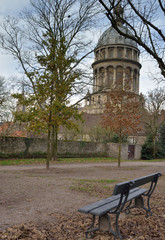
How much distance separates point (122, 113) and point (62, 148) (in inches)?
441

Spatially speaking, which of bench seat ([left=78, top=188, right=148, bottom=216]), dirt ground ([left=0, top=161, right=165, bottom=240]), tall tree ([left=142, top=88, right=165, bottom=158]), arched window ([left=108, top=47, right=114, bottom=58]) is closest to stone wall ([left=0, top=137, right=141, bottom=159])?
tall tree ([left=142, top=88, right=165, bottom=158])

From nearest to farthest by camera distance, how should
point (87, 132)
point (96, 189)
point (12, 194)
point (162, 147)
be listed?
point (12, 194), point (96, 189), point (162, 147), point (87, 132)

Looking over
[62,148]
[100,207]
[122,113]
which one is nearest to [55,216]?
[100,207]

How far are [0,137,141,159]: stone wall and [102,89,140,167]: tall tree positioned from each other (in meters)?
8.64

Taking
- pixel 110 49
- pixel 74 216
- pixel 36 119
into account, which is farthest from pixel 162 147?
Answer: pixel 110 49

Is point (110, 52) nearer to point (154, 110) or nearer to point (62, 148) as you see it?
point (154, 110)

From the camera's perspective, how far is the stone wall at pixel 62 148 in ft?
73.7

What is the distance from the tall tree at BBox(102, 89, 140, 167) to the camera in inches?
735

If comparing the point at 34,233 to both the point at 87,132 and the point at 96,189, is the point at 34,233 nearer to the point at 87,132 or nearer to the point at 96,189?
the point at 96,189

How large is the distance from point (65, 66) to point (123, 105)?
604 cm

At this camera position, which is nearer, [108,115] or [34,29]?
[108,115]

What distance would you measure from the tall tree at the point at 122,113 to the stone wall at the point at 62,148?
8.64 meters

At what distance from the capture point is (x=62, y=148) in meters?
28.1

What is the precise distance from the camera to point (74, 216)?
5.43 meters
